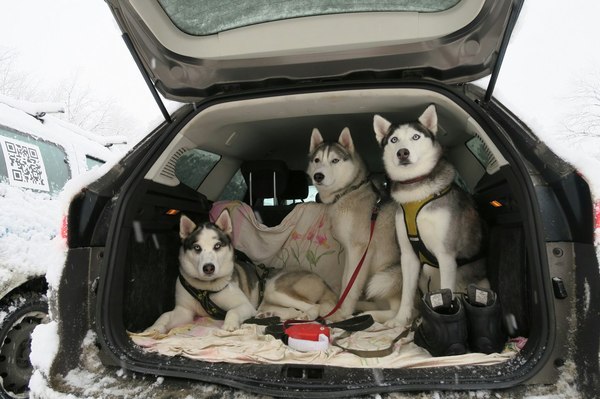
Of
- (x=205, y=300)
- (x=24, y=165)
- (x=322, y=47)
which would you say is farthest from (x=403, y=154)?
(x=24, y=165)

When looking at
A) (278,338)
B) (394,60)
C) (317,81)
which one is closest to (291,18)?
(317,81)

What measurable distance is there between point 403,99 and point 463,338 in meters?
1.49

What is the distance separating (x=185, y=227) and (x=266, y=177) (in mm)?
1170

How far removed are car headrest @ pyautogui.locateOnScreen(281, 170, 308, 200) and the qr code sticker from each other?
90.5 inches

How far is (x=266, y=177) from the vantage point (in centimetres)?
418

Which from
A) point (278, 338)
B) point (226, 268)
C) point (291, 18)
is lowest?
point (278, 338)

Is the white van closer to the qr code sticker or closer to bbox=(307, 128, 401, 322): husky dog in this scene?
the qr code sticker

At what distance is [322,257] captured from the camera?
3.93m

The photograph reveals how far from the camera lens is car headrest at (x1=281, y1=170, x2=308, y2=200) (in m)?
4.52

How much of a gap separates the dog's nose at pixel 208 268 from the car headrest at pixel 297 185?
1.54 metres

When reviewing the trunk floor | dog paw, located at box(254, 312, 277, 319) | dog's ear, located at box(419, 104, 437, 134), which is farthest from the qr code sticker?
dog's ear, located at box(419, 104, 437, 134)

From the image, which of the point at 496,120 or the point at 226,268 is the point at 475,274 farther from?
the point at 226,268

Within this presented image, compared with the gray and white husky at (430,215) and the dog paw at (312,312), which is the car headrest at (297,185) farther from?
the gray and white husky at (430,215)

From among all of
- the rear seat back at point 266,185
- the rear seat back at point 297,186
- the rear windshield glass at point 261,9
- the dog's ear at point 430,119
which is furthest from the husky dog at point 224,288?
the dog's ear at point 430,119
